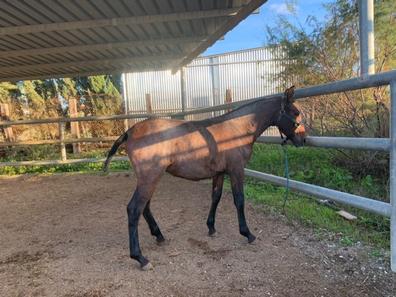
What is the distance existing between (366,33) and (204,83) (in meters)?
13.2

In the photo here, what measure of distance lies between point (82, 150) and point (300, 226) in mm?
10057

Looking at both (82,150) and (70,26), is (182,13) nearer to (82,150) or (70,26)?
(70,26)

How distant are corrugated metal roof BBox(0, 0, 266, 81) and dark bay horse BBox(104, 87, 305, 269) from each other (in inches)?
81.5

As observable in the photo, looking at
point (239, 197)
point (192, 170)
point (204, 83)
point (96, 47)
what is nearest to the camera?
point (192, 170)

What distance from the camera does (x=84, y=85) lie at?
614 inches

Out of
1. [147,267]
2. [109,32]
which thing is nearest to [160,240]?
[147,267]

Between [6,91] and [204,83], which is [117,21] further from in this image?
[6,91]

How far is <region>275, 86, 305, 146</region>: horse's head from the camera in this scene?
11.4 feet

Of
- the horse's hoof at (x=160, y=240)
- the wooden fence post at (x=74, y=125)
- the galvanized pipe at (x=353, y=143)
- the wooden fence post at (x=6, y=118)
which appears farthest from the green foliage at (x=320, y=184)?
the wooden fence post at (x=6, y=118)

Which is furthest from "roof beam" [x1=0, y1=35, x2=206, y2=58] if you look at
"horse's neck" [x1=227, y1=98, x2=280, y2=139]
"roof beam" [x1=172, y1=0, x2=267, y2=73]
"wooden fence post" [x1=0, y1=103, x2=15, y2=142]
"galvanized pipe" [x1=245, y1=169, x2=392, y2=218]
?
"wooden fence post" [x1=0, y1=103, x2=15, y2=142]

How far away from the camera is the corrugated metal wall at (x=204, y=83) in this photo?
50.1 ft

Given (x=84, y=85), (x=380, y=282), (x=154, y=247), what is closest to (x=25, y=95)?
(x=84, y=85)

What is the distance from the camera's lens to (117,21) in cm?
561

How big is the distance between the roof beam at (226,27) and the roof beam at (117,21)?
16cm
